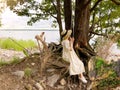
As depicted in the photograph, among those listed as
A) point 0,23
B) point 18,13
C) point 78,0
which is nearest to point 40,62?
point 78,0

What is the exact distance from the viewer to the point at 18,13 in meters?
11.0

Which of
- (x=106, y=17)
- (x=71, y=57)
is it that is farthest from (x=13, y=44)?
(x=71, y=57)

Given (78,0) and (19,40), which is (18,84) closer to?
(78,0)

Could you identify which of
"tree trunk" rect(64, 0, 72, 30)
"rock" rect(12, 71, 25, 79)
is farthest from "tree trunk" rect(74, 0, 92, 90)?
"rock" rect(12, 71, 25, 79)

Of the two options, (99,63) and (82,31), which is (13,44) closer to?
(82,31)

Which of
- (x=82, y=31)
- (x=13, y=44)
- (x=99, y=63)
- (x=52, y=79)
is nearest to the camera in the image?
(x=52, y=79)

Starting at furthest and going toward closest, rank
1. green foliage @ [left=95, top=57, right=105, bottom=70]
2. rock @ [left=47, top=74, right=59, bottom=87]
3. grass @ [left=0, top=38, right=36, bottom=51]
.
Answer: grass @ [left=0, top=38, right=36, bottom=51] → green foliage @ [left=95, top=57, right=105, bottom=70] → rock @ [left=47, top=74, right=59, bottom=87]

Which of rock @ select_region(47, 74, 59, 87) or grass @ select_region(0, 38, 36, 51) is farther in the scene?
grass @ select_region(0, 38, 36, 51)

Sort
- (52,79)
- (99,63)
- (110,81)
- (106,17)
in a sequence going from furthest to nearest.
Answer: (106,17)
(99,63)
(110,81)
(52,79)

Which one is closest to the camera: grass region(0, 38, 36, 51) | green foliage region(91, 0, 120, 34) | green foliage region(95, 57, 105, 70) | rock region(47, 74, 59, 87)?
rock region(47, 74, 59, 87)

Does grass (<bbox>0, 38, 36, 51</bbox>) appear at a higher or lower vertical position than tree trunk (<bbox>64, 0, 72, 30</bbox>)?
lower

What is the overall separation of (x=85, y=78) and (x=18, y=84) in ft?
5.00

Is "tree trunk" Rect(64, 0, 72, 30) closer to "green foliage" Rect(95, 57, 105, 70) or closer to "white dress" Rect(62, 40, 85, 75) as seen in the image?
"green foliage" Rect(95, 57, 105, 70)

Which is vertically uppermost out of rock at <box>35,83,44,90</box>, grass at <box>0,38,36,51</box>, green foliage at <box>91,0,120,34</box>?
green foliage at <box>91,0,120,34</box>
